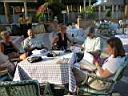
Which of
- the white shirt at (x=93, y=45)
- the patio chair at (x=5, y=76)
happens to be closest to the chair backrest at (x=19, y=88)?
the patio chair at (x=5, y=76)

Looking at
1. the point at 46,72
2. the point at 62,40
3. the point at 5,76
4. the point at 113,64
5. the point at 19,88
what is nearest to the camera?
the point at 19,88

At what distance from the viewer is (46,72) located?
4828mm

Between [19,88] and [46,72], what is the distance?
1644 millimetres

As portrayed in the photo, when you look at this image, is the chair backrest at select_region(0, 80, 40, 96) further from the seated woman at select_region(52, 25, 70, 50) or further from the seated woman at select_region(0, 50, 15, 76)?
the seated woman at select_region(52, 25, 70, 50)

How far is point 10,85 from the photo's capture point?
10.3 feet

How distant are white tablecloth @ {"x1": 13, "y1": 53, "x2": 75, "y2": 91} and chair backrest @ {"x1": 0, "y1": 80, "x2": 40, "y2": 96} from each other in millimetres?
1498

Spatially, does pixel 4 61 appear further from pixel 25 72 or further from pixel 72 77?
pixel 72 77

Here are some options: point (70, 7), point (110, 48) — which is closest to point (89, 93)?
point (110, 48)

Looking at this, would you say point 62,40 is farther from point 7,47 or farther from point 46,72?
point 46,72

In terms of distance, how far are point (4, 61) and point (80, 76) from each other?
165 centimetres

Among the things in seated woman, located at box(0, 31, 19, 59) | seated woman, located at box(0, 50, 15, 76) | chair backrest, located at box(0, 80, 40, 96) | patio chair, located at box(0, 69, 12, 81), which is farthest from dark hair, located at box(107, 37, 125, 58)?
seated woman, located at box(0, 31, 19, 59)

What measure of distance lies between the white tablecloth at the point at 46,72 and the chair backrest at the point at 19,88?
1498 mm

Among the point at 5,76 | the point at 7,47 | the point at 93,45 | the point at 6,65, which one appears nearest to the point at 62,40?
the point at 93,45

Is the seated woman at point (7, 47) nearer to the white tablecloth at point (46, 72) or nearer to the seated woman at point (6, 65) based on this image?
the seated woman at point (6, 65)
